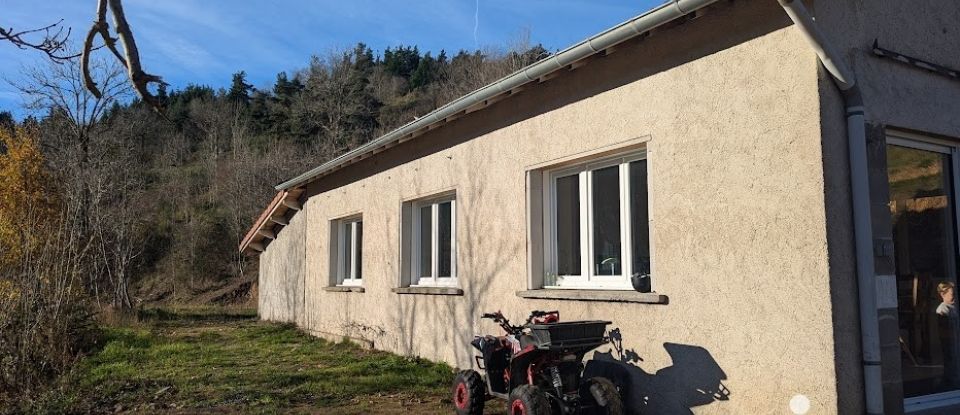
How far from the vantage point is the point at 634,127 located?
5.95m

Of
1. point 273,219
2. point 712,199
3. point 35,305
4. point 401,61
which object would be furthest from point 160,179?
point 712,199

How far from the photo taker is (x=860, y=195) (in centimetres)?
457

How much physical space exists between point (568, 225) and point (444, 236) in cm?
296

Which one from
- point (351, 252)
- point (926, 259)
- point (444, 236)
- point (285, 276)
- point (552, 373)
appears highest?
point (444, 236)

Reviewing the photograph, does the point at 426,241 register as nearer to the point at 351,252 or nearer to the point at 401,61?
the point at 351,252

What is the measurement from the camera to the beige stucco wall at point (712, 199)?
4.55 m

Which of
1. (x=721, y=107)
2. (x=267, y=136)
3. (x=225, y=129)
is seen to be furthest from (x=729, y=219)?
(x=225, y=129)

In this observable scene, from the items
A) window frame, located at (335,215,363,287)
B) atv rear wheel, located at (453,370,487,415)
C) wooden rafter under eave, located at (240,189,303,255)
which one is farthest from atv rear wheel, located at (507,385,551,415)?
wooden rafter under eave, located at (240,189,303,255)

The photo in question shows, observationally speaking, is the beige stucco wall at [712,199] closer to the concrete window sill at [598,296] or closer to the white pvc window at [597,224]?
the concrete window sill at [598,296]

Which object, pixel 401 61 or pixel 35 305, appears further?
pixel 401 61

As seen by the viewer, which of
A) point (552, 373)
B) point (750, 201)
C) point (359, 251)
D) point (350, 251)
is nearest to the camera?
point (750, 201)

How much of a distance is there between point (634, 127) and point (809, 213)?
71.6 inches

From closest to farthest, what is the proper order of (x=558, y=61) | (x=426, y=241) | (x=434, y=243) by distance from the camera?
(x=558, y=61)
(x=434, y=243)
(x=426, y=241)

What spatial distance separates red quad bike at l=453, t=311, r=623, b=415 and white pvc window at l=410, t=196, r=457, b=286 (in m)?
3.48
